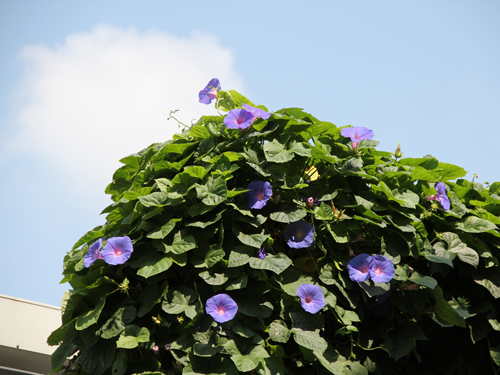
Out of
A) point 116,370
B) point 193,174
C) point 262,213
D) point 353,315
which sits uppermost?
point 193,174

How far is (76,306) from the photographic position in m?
1.47

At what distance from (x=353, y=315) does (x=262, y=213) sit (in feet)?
1.46

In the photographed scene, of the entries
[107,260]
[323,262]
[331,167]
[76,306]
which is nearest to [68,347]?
[76,306]

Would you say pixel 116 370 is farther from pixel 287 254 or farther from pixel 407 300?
pixel 407 300

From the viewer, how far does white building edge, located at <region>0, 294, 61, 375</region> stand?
15.5 ft

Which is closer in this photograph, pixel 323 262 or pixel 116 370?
pixel 116 370

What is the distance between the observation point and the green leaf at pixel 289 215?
1456 millimetres

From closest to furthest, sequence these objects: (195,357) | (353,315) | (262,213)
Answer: (195,357) → (353,315) → (262,213)

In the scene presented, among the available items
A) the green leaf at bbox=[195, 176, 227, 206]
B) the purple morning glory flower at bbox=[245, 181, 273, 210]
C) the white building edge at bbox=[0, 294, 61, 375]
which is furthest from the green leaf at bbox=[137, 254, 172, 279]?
the white building edge at bbox=[0, 294, 61, 375]

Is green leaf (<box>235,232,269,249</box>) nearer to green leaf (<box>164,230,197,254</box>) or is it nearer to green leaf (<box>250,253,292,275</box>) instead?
green leaf (<box>250,253,292,275</box>)

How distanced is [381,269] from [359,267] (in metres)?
0.07

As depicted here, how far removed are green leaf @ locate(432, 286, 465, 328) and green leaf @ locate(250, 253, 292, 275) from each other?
51 cm

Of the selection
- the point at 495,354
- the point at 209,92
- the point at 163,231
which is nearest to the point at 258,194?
the point at 163,231

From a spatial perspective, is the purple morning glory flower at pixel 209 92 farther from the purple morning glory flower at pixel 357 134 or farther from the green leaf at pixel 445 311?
the green leaf at pixel 445 311
